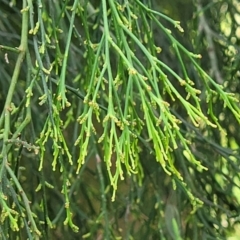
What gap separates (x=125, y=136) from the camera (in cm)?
82

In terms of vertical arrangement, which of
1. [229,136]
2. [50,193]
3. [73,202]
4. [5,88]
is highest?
[229,136]

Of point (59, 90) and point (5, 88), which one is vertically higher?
point (59, 90)

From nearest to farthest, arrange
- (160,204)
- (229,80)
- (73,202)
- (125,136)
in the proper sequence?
(125,136) → (160,204) → (73,202) → (229,80)

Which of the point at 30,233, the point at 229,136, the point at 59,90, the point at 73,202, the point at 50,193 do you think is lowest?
the point at 50,193

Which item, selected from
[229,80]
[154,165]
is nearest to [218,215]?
[154,165]

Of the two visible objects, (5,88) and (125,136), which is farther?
(5,88)

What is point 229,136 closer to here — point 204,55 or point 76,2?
point 204,55

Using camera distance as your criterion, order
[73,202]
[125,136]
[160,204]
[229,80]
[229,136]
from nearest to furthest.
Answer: [125,136] < [160,204] < [73,202] < [229,80] < [229,136]

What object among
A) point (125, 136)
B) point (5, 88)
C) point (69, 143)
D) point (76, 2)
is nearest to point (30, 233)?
point (125, 136)

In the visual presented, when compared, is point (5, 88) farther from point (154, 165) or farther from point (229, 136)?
point (229, 136)

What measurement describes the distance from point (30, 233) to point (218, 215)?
3.07ft

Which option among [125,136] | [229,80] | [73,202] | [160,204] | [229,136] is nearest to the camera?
[125,136]

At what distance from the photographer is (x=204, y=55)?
6.28 ft

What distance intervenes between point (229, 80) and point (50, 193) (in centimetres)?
71
